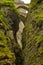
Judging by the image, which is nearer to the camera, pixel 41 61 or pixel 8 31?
pixel 41 61

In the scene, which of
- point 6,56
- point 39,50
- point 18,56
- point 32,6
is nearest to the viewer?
point 39,50

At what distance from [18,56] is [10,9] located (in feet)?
15.6

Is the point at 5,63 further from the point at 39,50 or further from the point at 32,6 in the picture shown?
the point at 32,6

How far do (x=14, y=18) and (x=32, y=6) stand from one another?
2268 mm

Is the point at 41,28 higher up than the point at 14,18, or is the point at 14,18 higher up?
the point at 41,28

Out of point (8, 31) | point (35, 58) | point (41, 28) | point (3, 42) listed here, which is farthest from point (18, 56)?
point (35, 58)

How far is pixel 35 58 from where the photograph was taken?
33.1 ft

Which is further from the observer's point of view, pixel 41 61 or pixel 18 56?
pixel 18 56

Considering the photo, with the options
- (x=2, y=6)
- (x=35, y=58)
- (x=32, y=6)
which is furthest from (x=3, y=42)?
(x=2, y=6)

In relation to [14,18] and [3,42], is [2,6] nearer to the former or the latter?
[14,18]

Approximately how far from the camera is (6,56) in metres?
11.1

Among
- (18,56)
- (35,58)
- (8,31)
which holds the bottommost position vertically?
(18,56)

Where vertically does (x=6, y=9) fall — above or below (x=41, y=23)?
below

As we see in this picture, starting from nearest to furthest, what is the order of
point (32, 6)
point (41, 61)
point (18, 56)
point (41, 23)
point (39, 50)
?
point (41, 61) → point (39, 50) → point (41, 23) → point (18, 56) → point (32, 6)
